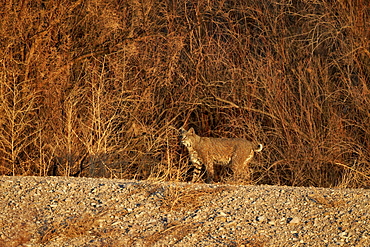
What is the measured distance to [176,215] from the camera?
6426 mm

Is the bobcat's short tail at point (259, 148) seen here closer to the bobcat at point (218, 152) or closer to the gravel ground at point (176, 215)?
the bobcat at point (218, 152)

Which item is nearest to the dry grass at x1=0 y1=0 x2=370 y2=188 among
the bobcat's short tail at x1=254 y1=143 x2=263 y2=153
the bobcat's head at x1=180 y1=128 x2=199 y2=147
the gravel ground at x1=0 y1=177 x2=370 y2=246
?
the bobcat's short tail at x1=254 y1=143 x2=263 y2=153

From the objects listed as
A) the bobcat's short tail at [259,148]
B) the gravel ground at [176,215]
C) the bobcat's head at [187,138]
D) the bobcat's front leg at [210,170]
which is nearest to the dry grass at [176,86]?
the bobcat's short tail at [259,148]

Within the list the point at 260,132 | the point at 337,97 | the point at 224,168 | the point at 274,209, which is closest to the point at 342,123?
the point at 337,97

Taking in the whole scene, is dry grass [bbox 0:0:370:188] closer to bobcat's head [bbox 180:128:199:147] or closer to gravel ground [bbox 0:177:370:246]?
bobcat's head [bbox 180:128:199:147]

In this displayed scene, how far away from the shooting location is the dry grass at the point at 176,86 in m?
11.3

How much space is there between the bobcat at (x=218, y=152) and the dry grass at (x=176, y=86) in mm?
363

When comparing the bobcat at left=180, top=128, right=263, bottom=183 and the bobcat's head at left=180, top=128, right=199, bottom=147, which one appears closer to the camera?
the bobcat at left=180, top=128, right=263, bottom=183

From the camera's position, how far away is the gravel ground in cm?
588

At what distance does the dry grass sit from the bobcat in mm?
363

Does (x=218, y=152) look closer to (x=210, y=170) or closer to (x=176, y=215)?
(x=210, y=170)

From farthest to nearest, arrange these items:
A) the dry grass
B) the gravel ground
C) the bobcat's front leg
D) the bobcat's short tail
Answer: the bobcat's front leg, the bobcat's short tail, the dry grass, the gravel ground

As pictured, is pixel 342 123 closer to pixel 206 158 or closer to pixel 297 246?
pixel 206 158

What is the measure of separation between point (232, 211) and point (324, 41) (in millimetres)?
8108
